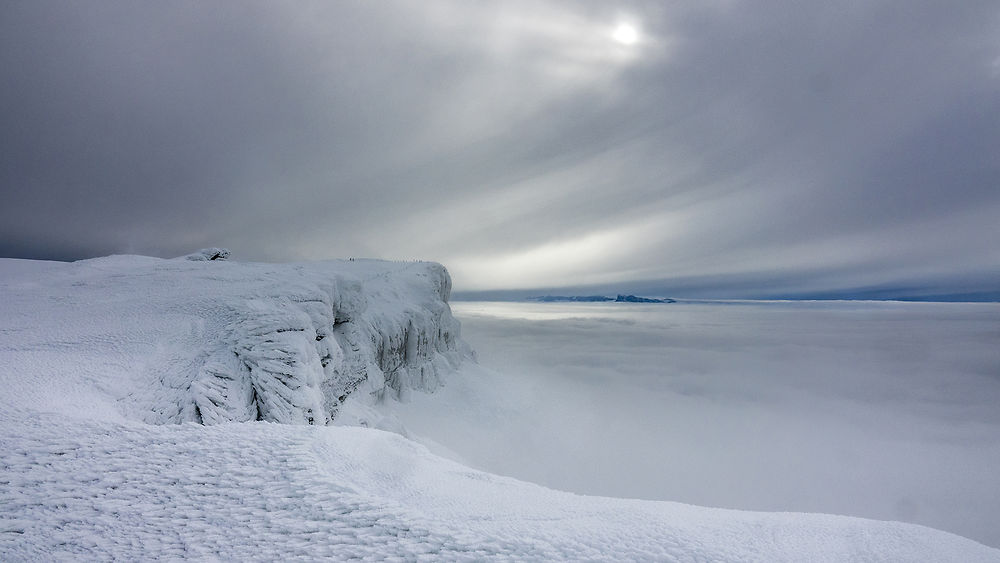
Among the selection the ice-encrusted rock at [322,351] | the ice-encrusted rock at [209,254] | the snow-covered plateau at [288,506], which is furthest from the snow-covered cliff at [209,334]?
the ice-encrusted rock at [209,254]

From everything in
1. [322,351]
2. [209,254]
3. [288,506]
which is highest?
[209,254]

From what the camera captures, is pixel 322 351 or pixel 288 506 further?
pixel 322 351

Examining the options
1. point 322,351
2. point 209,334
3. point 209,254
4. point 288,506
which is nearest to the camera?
point 288,506

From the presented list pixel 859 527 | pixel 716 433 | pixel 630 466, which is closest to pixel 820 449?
pixel 716 433

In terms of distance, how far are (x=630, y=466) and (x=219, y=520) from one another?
2949 cm

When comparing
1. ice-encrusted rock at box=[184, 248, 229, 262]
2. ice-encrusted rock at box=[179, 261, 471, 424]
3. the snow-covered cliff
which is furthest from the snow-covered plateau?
ice-encrusted rock at box=[184, 248, 229, 262]

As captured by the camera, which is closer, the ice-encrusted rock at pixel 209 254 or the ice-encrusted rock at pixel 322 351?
the ice-encrusted rock at pixel 322 351

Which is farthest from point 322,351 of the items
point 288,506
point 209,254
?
point 288,506

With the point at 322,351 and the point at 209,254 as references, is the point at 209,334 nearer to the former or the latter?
the point at 322,351

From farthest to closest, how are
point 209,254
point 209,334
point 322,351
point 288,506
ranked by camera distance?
point 209,254
point 322,351
point 209,334
point 288,506

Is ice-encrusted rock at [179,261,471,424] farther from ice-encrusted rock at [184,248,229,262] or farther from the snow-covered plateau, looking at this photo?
ice-encrusted rock at [184,248,229,262]

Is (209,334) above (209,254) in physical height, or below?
below

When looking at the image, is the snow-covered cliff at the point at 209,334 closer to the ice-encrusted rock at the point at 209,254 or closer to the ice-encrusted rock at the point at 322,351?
the ice-encrusted rock at the point at 322,351

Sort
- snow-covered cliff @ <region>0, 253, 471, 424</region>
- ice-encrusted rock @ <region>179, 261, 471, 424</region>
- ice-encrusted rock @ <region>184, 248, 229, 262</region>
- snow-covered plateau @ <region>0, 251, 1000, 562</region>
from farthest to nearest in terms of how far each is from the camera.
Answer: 1. ice-encrusted rock @ <region>184, 248, 229, 262</region>
2. ice-encrusted rock @ <region>179, 261, 471, 424</region>
3. snow-covered cliff @ <region>0, 253, 471, 424</region>
4. snow-covered plateau @ <region>0, 251, 1000, 562</region>
